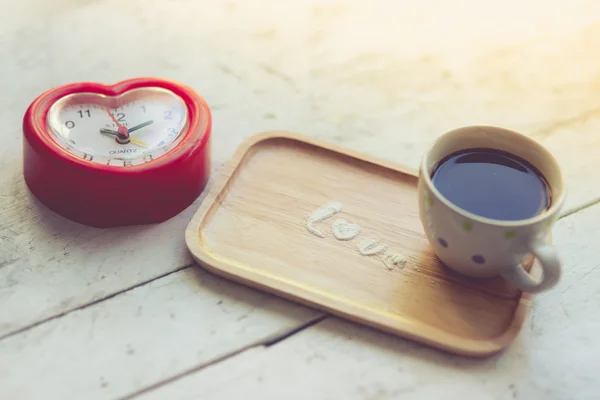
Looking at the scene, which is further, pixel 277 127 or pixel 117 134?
pixel 277 127

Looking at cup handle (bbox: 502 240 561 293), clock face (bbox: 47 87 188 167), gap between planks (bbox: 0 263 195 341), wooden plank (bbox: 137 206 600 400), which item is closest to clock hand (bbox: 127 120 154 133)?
clock face (bbox: 47 87 188 167)

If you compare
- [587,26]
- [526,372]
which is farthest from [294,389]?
[587,26]

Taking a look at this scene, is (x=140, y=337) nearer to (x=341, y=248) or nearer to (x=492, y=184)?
(x=341, y=248)

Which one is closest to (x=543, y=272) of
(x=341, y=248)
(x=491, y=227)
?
(x=491, y=227)

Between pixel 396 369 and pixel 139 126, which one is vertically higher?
pixel 139 126

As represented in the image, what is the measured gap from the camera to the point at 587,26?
95cm

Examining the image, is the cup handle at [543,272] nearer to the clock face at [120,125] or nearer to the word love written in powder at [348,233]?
the word love written in powder at [348,233]

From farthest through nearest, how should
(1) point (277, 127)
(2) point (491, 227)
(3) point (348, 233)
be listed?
(1) point (277, 127)
(3) point (348, 233)
(2) point (491, 227)

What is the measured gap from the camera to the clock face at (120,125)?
0.65 meters

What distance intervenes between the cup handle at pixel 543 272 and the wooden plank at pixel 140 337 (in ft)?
0.58

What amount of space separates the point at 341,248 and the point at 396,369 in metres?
0.12

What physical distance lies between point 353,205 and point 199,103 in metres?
0.18

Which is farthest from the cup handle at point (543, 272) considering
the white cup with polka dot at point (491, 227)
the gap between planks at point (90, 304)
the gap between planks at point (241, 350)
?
the gap between planks at point (90, 304)

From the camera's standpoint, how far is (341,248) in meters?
0.64
